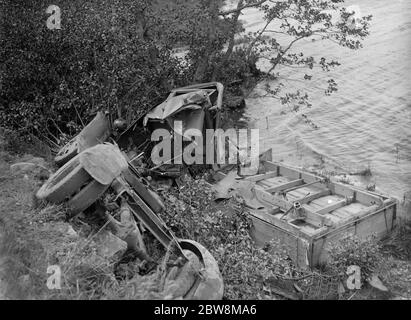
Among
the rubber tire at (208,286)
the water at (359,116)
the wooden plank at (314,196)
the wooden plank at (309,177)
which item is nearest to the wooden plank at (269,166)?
the wooden plank at (309,177)

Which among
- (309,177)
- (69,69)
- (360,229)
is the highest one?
(69,69)

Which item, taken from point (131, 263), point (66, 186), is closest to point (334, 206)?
point (131, 263)

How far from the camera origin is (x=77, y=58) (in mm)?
8852

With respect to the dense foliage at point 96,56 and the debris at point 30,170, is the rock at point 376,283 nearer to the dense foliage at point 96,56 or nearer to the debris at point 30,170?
the debris at point 30,170

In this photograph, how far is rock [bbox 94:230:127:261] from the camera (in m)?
4.41

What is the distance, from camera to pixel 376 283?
225 inches

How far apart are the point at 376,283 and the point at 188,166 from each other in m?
3.13

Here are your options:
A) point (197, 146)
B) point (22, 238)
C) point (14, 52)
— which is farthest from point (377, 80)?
point (22, 238)

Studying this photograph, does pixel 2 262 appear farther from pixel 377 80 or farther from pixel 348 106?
pixel 377 80

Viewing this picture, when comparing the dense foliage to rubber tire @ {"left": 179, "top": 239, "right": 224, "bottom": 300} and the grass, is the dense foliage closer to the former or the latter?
the grass

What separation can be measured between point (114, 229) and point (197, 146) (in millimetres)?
2698

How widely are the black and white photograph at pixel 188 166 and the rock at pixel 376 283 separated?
0.02 meters

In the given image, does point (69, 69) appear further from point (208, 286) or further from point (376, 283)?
point (376, 283)

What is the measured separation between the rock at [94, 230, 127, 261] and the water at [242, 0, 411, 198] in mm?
5771
